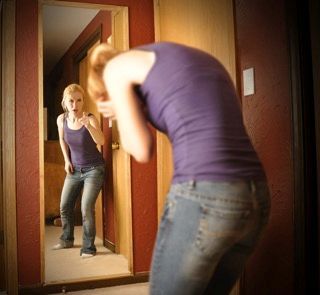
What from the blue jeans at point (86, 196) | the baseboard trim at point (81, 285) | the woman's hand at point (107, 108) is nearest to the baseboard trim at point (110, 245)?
the blue jeans at point (86, 196)

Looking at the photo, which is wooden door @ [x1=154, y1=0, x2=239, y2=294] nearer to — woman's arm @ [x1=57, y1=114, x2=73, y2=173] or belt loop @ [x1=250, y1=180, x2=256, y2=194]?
belt loop @ [x1=250, y1=180, x2=256, y2=194]

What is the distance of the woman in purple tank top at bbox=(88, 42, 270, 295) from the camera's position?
0.96 m

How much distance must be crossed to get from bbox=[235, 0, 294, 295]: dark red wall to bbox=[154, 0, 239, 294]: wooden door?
0.32ft

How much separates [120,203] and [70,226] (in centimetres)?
78

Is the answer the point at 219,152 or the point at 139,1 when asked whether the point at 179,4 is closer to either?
the point at 139,1

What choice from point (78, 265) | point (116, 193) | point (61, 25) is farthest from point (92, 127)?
point (61, 25)

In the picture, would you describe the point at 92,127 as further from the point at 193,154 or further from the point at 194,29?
the point at 193,154

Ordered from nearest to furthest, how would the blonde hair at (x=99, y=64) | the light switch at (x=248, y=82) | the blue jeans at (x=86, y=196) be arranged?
the blonde hair at (x=99, y=64)
the light switch at (x=248, y=82)
the blue jeans at (x=86, y=196)

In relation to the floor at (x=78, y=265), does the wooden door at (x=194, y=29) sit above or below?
above

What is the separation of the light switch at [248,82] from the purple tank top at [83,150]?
A: 1.99 meters

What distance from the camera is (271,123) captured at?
1795 mm

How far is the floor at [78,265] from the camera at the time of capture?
2941mm

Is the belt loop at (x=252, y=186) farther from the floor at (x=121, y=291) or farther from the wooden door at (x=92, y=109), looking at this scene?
the wooden door at (x=92, y=109)

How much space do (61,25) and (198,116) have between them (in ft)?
15.4
